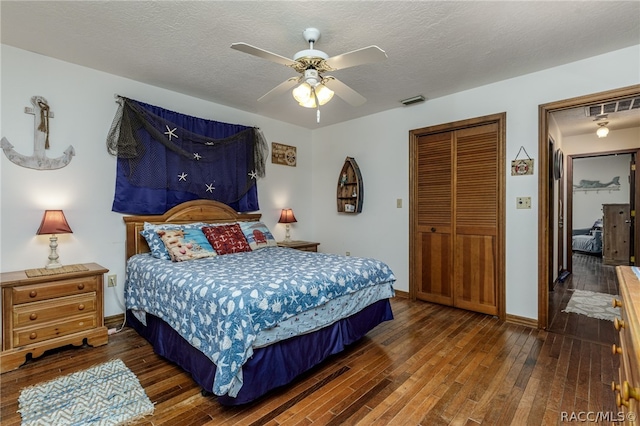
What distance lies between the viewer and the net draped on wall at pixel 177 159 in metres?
3.17

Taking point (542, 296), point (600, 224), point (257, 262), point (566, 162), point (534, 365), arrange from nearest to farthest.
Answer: point (534, 365) → point (257, 262) → point (542, 296) → point (566, 162) → point (600, 224)

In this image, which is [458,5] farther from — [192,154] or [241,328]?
[192,154]

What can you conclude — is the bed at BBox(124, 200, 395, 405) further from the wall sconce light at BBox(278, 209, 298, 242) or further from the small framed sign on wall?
the small framed sign on wall

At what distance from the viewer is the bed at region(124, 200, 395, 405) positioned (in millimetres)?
1786

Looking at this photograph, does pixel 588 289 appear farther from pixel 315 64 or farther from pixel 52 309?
pixel 52 309

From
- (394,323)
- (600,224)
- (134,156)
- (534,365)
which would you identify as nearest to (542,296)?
(534,365)

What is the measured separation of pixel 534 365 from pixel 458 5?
2.70 metres

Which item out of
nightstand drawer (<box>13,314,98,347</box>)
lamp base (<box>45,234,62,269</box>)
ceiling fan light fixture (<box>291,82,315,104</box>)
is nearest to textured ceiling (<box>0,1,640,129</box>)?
ceiling fan light fixture (<box>291,82,315,104</box>)

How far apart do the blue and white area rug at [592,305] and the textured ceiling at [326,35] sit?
2.76 m

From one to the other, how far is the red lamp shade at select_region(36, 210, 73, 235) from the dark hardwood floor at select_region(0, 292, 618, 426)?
1.03 meters

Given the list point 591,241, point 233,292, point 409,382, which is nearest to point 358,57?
point 233,292

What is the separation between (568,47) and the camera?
8.47 feet

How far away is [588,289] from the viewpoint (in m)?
4.45

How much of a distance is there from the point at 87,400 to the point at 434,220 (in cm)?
370
